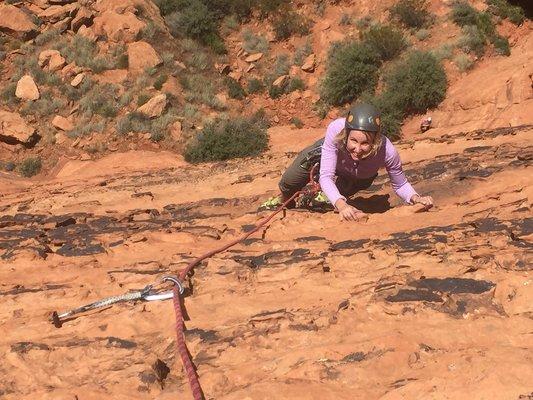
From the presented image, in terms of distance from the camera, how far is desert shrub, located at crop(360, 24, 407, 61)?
15531mm

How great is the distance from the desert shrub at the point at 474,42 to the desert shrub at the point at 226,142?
571 cm

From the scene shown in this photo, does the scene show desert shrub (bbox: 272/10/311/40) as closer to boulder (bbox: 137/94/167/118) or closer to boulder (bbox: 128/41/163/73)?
boulder (bbox: 128/41/163/73)

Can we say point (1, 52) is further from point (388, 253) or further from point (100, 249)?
point (388, 253)

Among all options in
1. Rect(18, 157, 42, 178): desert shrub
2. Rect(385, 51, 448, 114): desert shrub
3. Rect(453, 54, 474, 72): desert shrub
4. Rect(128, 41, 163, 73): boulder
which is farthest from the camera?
Rect(128, 41, 163, 73): boulder

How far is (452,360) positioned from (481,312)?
0.46m

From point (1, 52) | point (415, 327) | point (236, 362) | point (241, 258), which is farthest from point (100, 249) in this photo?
point (1, 52)

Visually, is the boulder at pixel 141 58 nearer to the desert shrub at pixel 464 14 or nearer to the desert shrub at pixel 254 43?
the desert shrub at pixel 254 43

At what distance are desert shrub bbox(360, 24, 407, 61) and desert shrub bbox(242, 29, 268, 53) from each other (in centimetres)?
348

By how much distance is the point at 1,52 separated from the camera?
15898 mm

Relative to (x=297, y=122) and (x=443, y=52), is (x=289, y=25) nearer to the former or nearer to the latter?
(x=297, y=122)

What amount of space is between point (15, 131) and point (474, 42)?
11.6 metres

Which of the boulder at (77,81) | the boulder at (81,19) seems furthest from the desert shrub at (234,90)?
the boulder at (81,19)

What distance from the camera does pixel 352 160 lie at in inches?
184

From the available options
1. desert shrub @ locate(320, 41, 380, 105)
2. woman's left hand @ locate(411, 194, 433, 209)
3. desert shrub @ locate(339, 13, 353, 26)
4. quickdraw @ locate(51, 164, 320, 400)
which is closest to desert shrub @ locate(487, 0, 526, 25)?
desert shrub @ locate(320, 41, 380, 105)
